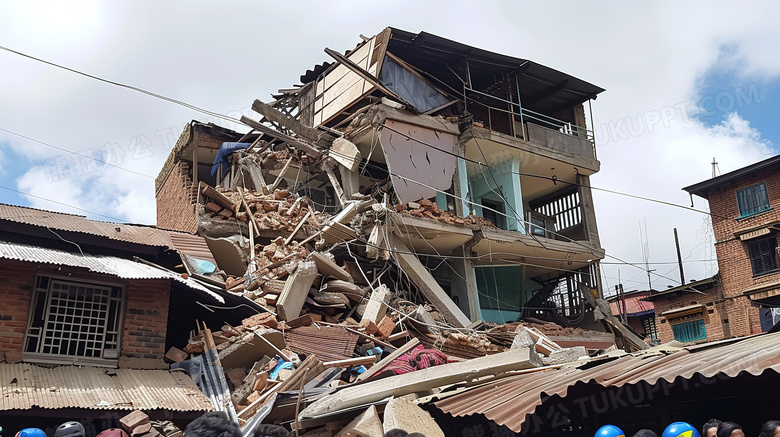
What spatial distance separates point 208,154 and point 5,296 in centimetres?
1291

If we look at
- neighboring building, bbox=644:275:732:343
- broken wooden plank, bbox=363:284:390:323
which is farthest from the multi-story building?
neighboring building, bbox=644:275:732:343

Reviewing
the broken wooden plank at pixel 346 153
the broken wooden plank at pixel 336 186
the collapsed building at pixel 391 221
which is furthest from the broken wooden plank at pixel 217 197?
the broken wooden plank at pixel 346 153

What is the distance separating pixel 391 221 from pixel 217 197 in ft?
14.5

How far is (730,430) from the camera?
5387 millimetres

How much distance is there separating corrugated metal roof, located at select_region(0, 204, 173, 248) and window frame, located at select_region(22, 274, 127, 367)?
0.76m

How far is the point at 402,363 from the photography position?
10.8 meters

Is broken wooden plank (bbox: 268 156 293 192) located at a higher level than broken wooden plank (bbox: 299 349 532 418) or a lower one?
higher

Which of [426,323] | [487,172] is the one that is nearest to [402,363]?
[426,323]

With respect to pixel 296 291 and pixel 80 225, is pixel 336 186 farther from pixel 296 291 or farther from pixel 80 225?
pixel 80 225

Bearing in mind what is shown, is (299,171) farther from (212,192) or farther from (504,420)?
(504,420)

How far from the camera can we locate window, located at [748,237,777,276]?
25.4 meters

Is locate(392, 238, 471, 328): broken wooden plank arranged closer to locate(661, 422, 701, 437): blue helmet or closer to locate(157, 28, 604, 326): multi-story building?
locate(157, 28, 604, 326): multi-story building

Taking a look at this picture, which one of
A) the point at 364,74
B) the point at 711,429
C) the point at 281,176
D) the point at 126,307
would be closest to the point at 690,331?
the point at 364,74

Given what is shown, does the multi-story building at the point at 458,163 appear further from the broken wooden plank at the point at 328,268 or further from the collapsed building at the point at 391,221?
the broken wooden plank at the point at 328,268
